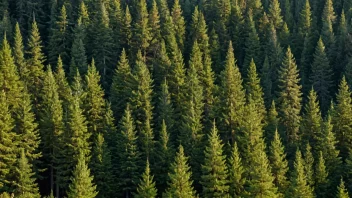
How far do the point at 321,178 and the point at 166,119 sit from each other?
19.7 metres

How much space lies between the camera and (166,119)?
6506cm

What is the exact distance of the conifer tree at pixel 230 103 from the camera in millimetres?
63938

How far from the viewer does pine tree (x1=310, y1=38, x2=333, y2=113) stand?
81062mm

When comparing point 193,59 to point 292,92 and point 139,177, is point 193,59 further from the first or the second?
point 139,177

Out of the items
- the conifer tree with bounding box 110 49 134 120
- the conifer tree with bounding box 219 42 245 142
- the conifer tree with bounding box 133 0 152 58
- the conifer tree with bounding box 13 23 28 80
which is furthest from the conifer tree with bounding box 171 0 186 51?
the conifer tree with bounding box 13 23 28 80

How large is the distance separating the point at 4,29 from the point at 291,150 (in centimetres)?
5070

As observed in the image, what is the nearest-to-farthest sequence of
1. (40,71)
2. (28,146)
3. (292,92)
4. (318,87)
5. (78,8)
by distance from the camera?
(28,146) < (292,92) < (40,71) < (318,87) < (78,8)

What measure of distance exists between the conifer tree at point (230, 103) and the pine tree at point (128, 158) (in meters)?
11.5

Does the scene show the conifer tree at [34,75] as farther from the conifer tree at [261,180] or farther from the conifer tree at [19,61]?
the conifer tree at [261,180]

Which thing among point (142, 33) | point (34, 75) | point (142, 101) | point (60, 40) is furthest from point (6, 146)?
point (142, 33)

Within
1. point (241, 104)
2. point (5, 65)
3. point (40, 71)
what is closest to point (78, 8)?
point (40, 71)

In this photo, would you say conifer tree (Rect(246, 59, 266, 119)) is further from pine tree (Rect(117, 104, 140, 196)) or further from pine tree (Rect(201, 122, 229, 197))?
pine tree (Rect(117, 104, 140, 196))

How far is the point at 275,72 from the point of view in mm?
85062

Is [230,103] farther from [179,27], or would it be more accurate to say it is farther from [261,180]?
[179,27]
